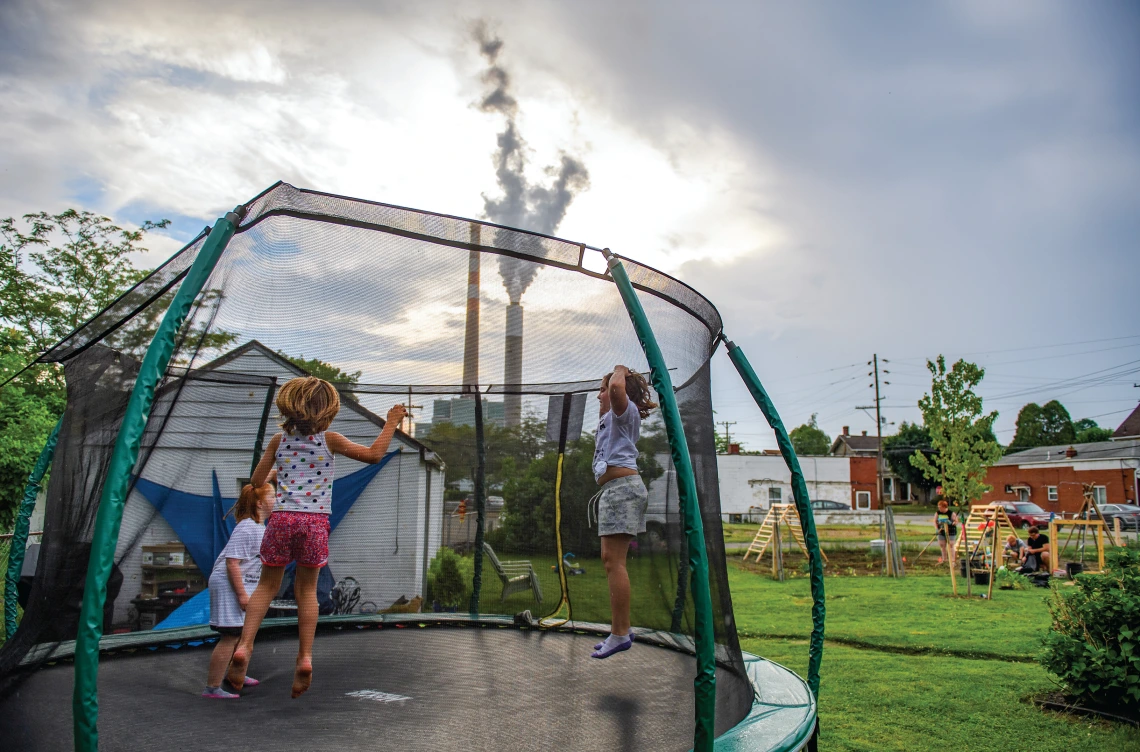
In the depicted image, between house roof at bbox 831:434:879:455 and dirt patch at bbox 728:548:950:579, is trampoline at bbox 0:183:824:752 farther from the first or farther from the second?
house roof at bbox 831:434:879:455

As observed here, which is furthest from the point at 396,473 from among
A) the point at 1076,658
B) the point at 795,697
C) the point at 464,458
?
the point at 1076,658

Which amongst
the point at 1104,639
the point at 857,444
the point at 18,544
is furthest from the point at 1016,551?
the point at 857,444

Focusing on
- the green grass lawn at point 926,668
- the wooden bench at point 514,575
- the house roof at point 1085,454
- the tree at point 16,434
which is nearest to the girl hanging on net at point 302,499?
the wooden bench at point 514,575

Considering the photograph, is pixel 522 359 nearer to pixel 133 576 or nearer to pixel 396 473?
Result: pixel 396 473

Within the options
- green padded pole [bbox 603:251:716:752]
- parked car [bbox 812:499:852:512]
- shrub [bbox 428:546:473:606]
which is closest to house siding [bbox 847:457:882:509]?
parked car [bbox 812:499:852:512]

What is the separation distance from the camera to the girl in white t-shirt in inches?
96.2

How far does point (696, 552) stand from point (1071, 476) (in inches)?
1294

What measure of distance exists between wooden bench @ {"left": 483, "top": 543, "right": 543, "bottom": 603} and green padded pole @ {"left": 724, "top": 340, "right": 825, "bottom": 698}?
1.25 metres

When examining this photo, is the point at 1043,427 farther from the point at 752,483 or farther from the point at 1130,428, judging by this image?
the point at 752,483

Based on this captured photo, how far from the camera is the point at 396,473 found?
306 centimetres

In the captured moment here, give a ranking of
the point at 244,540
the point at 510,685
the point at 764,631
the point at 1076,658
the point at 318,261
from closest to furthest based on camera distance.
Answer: the point at 318,261
the point at 510,685
the point at 244,540
the point at 1076,658
the point at 764,631

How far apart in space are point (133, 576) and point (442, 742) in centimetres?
189

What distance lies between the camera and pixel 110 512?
4.48 feet

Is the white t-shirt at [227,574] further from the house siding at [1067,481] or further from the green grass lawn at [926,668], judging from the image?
the house siding at [1067,481]
